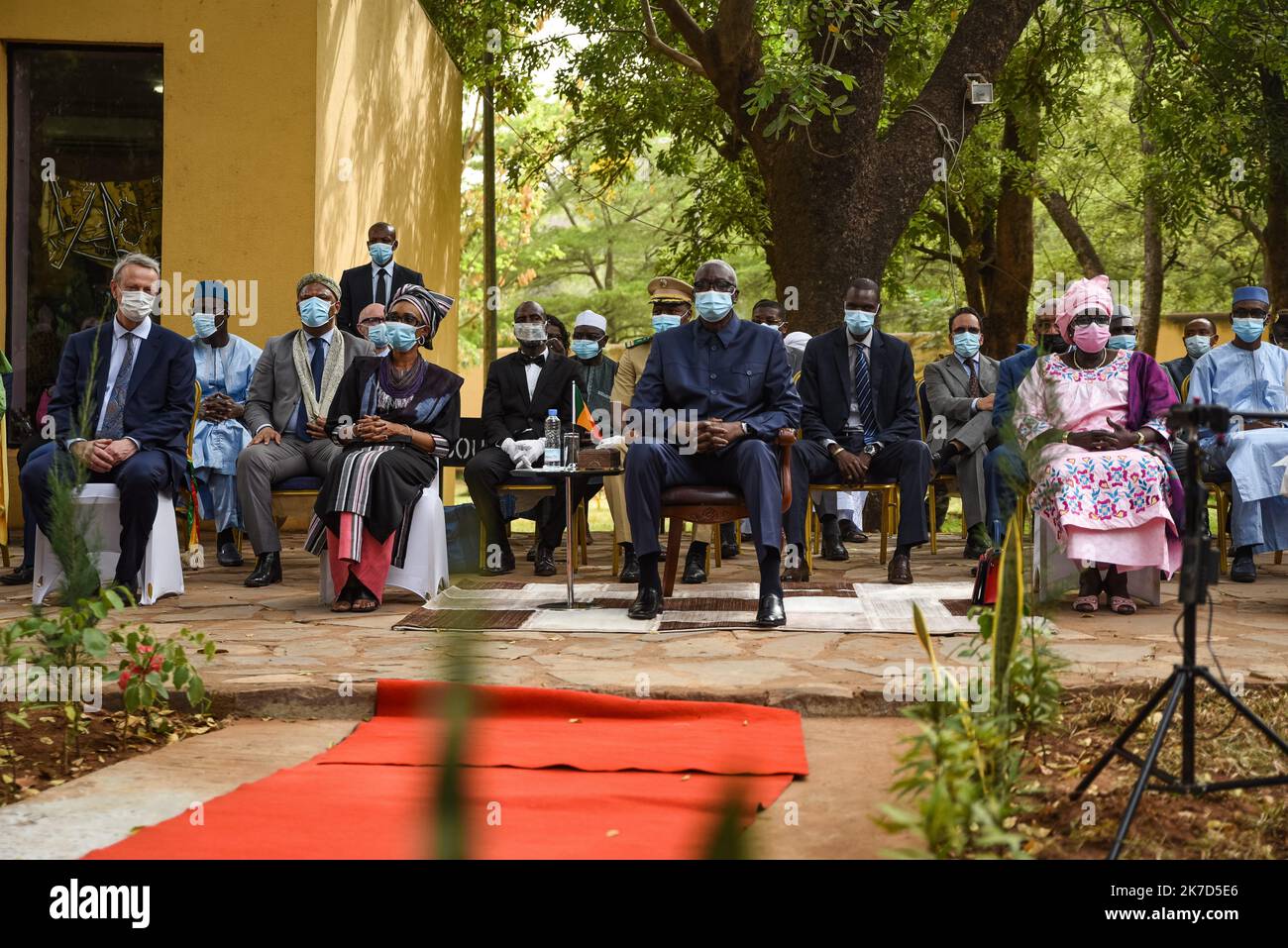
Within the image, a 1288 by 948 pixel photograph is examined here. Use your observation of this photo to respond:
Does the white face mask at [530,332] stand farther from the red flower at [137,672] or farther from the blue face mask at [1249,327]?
the red flower at [137,672]

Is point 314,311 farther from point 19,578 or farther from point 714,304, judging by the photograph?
point 714,304

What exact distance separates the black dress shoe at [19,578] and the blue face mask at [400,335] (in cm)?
260

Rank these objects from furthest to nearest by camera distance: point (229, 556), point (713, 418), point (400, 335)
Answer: point (229, 556), point (400, 335), point (713, 418)

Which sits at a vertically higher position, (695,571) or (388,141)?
(388,141)

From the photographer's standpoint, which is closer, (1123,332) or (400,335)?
(400,335)

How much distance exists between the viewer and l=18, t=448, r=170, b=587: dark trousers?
23.0ft

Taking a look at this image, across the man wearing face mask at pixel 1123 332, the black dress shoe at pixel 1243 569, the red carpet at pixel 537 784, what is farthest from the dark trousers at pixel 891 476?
the red carpet at pixel 537 784

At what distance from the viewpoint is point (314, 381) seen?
Answer: 8430mm

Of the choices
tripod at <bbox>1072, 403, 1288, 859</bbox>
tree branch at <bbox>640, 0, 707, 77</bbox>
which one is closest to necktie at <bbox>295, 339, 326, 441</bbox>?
tree branch at <bbox>640, 0, 707, 77</bbox>

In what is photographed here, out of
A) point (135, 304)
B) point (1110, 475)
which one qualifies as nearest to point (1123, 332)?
point (1110, 475)

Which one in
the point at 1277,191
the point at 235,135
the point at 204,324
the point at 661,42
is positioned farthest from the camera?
the point at 1277,191

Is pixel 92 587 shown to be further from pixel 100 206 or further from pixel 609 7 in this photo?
pixel 609 7

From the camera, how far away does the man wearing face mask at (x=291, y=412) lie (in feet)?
25.9

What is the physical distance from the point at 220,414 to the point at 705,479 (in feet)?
11.9
